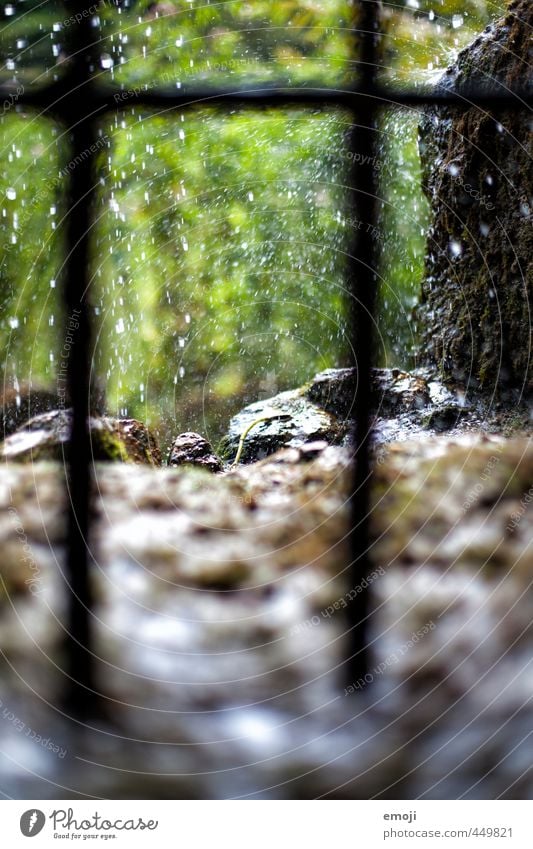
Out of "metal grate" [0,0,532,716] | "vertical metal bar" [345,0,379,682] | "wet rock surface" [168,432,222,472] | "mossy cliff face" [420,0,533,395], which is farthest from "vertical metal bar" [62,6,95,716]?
"mossy cliff face" [420,0,533,395]

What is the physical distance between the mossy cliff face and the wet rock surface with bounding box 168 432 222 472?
436 millimetres

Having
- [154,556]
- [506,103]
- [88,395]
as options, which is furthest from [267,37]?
[154,556]

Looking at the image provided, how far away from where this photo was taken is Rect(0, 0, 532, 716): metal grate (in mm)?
649

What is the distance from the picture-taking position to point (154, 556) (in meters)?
0.67

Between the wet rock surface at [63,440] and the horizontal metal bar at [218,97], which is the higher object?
the horizontal metal bar at [218,97]

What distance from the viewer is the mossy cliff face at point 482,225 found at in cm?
83

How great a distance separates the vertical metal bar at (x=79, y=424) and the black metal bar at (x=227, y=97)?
2 cm

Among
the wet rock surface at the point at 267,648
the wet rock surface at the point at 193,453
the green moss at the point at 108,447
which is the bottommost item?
the wet rock surface at the point at 267,648

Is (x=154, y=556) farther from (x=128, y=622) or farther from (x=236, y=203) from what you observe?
(x=236, y=203)

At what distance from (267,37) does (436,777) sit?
0.95 m

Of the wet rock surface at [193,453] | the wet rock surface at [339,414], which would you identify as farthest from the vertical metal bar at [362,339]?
the wet rock surface at [193,453]

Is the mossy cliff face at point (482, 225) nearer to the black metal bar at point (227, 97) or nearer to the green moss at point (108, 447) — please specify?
the black metal bar at point (227, 97)

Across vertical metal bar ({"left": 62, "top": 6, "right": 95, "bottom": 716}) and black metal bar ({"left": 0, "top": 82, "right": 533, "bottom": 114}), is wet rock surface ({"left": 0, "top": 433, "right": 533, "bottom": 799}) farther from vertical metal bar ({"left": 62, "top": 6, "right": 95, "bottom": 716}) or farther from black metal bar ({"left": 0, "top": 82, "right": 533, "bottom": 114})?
black metal bar ({"left": 0, "top": 82, "right": 533, "bottom": 114})

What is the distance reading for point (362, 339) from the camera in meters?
0.66
